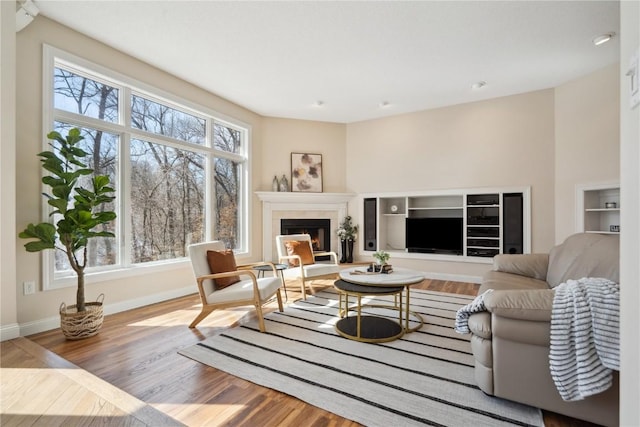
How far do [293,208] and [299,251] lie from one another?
1527 mm

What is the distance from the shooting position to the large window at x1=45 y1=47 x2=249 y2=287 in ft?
10.6

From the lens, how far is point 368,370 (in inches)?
85.0

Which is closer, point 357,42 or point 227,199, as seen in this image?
point 357,42

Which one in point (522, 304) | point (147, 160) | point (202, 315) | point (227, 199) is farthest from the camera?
point (227, 199)

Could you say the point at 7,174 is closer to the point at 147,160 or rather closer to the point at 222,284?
the point at 147,160

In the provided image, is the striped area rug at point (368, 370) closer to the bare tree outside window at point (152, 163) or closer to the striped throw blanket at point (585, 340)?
the striped throw blanket at point (585, 340)

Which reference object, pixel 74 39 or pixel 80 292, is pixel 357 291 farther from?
pixel 74 39

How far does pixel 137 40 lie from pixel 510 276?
4675mm

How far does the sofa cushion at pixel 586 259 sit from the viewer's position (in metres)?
2.30

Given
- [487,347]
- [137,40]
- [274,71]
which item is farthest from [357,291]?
[137,40]

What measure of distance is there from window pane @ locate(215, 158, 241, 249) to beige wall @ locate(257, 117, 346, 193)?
1.90ft

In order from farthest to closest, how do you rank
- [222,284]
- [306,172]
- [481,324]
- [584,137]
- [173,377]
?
[306,172], [584,137], [222,284], [173,377], [481,324]

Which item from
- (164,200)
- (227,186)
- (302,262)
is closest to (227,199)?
(227,186)

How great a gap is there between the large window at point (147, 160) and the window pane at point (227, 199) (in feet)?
0.05
